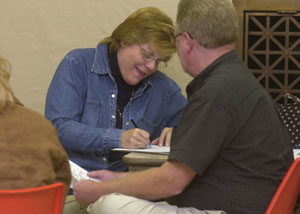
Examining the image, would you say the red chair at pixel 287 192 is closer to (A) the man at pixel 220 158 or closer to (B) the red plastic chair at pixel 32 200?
(A) the man at pixel 220 158

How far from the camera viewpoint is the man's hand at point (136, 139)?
2639 millimetres

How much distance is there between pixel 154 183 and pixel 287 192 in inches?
17.3

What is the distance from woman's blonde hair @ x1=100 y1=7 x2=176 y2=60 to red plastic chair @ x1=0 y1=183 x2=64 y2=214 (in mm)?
1550

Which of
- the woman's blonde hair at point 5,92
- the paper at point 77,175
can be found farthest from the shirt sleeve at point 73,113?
the woman's blonde hair at point 5,92

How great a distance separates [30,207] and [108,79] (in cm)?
161

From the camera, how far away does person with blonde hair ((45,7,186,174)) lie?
2846 millimetres

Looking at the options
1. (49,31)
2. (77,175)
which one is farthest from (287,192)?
(49,31)

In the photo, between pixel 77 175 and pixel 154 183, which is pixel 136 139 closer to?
pixel 77 175

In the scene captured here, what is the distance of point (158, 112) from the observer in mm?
3129

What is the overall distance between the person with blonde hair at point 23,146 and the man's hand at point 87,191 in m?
0.31

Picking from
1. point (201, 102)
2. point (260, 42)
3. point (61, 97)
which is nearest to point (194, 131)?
point (201, 102)

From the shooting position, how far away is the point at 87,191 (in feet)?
6.81

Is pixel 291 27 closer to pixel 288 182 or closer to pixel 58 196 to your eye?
pixel 288 182

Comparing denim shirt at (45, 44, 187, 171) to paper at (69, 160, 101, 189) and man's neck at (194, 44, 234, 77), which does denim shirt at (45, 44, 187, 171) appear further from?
man's neck at (194, 44, 234, 77)
